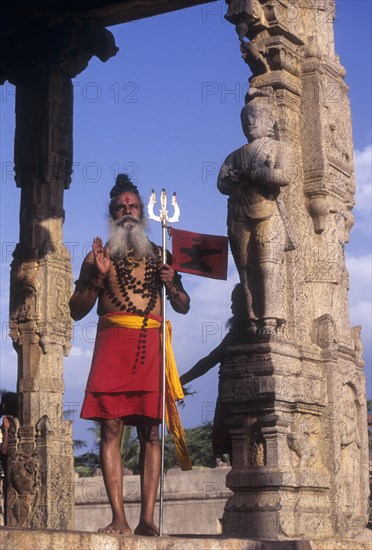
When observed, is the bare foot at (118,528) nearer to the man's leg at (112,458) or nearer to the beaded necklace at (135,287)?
the man's leg at (112,458)

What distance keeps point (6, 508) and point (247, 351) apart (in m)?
6.76

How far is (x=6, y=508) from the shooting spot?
13.3 meters

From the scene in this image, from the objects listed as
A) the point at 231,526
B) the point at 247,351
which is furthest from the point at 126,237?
the point at 231,526

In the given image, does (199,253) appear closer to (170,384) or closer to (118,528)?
(170,384)

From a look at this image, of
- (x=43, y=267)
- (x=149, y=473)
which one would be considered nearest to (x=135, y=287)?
(x=149, y=473)

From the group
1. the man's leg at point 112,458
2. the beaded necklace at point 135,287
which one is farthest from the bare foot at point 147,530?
the beaded necklace at point 135,287

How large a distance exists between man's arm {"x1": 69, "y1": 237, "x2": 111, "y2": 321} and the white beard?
0.09 metres

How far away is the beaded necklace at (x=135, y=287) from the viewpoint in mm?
7266

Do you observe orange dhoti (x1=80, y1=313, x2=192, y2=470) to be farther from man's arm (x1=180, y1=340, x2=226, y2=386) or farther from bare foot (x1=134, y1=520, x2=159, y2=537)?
man's arm (x1=180, y1=340, x2=226, y2=386)

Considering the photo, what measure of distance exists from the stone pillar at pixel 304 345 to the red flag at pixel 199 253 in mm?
515

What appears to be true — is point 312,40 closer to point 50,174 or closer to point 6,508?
point 50,174

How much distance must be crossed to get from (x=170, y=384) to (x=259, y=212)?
1484 mm

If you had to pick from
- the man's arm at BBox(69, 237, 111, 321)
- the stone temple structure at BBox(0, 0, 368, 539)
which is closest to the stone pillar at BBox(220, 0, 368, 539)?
the stone temple structure at BBox(0, 0, 368, 539)

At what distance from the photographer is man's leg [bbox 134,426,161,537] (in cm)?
698
